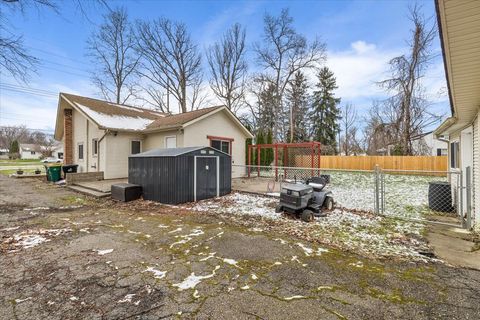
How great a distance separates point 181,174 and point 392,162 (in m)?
18.0

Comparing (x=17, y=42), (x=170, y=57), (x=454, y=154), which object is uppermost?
(x=170, y=57)

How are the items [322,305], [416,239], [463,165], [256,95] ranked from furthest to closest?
1. [256,95]
2. [463,165]
3. [416,239]
4. [322,305]

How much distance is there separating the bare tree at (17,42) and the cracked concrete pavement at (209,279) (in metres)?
3.76

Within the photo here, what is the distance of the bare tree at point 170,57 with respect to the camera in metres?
24.7

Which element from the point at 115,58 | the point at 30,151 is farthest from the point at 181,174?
the point at 30,151

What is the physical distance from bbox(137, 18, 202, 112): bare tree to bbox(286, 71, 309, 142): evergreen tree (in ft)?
38.1

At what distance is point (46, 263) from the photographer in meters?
3.54

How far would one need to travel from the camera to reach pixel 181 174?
25.8 feet

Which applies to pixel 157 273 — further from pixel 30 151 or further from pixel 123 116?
pixel 30 151

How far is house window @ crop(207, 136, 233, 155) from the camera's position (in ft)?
44.9

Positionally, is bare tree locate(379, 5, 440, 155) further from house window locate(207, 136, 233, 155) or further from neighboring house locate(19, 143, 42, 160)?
neighboring house locate(19, 143, 42, 160)

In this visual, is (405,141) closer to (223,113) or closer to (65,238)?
(223,113)

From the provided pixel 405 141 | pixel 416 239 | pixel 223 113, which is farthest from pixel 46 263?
pixel 405 141

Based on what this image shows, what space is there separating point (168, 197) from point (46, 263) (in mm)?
4453
